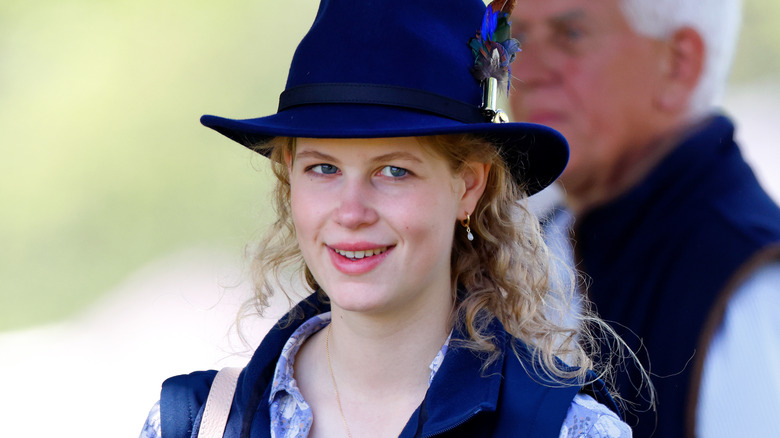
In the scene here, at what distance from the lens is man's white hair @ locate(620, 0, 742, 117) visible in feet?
9.04

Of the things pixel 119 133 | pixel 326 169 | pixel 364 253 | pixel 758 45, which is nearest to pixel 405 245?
pixel 364 253

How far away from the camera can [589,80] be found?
9.70 feet

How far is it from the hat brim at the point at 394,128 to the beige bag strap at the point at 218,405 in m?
0.60

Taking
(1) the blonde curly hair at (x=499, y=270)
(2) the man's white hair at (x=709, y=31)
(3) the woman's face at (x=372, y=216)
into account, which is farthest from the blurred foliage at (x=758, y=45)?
(3) the woman's face at (x=372, y=216)

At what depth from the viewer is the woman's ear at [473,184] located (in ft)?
6.28

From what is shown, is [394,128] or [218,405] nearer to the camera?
[394,128]

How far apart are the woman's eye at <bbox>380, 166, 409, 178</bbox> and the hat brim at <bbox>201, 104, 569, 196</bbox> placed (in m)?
0.13

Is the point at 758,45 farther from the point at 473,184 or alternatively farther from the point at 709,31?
the point at 473,184

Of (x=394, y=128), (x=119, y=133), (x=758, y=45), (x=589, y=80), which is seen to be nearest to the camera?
(x=394, y=128)

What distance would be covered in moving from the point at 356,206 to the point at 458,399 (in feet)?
1.52

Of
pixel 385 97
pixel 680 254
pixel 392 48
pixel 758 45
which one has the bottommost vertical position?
pixel 680 254

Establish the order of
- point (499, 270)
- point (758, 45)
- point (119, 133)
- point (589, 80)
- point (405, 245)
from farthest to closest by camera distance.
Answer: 1. point (119, 133)
2. point (589, 80)
3. point (758, 45)
4. point (499, 270)
5. point (405, 245)

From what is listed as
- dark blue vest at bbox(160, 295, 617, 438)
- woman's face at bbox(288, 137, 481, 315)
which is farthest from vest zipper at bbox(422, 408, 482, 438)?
woman's face at bbox(288, 137, 481, 315)

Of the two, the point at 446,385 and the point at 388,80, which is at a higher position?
the point at 388,80
